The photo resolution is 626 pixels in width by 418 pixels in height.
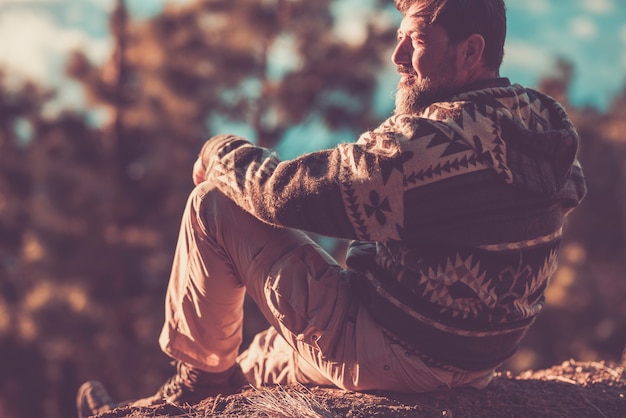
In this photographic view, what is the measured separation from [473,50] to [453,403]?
107cm

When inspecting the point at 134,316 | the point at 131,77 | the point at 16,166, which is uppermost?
the point at 131,77

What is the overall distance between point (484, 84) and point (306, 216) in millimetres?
604

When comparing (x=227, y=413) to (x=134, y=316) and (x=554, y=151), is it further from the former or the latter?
(x=134, y=316)

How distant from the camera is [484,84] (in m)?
1.95

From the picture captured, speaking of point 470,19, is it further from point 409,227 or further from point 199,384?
point 199,384

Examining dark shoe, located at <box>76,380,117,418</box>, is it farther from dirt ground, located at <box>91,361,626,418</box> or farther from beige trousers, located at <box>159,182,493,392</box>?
beige trousers, located at <box>159,182,493,392</box>

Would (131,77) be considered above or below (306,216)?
above

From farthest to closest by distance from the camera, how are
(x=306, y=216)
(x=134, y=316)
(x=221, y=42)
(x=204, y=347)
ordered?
(x=221, y=42) < (x=134, y=316) < (x=204, y=347) < (x=306, y=216)

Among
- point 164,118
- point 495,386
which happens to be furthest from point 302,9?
point 495,386

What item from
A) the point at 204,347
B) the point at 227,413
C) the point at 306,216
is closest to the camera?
the point at 306,216

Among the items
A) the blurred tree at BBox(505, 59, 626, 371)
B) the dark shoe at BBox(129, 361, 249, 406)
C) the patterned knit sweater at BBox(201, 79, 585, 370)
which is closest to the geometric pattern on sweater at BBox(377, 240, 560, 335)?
the patterned knit sweater at BBox(201, 79, 585, 370)

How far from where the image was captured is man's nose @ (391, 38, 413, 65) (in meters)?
2.06

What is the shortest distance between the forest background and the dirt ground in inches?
277

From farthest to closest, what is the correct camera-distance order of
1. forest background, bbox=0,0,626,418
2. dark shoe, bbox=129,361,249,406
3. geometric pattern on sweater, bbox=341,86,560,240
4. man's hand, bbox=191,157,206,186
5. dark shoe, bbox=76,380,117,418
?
forest background, bbox=0,0,626,418 < dark shoe, bbox=76,380,117,418 < dark shoe, bbox=129,361,249,406 < man's hand, bbox=191,157,206,186 < geometric pattern on sweater, bbox=341,86,560,240
